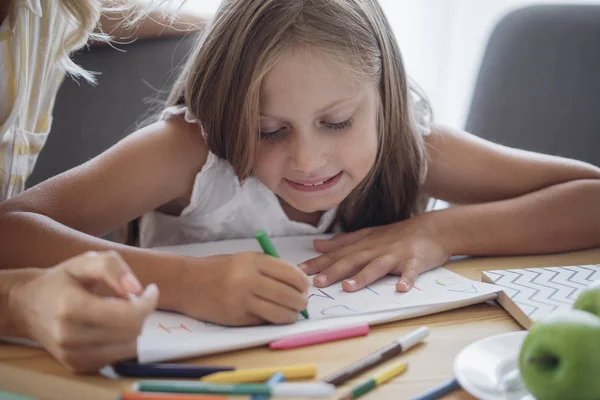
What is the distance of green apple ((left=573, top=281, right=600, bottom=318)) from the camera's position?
18.5 inches

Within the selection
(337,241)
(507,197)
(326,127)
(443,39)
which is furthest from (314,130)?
(443,39)

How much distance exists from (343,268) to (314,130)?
0.50 feet

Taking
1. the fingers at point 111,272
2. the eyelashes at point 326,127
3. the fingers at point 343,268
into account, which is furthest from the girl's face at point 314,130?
the fingers at point 111,272

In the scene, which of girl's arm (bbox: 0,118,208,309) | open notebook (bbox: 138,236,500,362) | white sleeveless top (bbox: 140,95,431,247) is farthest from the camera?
white sleeveless top (bbox: 140,95,431,247)

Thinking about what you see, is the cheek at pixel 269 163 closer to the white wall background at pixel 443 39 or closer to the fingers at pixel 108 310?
the fingers at pixel 108 310

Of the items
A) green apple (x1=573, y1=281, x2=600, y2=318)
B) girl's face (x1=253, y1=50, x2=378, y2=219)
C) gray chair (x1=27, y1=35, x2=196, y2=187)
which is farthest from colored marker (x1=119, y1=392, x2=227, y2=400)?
gray chair (x1=27, y1=35, x2=196, y2=187)

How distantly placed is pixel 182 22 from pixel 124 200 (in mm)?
432

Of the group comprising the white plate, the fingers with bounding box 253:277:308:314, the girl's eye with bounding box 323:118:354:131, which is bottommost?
the white plate

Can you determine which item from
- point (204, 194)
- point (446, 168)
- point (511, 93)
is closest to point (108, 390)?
point (204, 194)

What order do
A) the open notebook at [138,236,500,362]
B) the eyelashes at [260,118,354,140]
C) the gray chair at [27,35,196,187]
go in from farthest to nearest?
the gray chair at [27,35,196,187], the eyelashes at [260,118,354,140], the open notebook at [138,236,500,362]

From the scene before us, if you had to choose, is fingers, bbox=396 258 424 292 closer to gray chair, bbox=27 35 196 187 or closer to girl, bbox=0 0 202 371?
girl, bbox=0 0 202 371

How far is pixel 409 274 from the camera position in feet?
2.27

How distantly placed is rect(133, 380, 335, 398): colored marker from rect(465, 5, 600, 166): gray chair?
0.84 metres

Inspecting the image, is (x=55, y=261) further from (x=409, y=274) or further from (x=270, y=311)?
(x=409, y=274)
